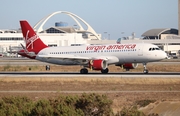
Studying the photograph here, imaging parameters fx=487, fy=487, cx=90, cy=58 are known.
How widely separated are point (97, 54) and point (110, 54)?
191 cm

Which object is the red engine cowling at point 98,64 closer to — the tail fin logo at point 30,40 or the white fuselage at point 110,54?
the white fuselage at point 110,54

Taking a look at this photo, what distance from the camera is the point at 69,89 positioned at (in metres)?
40.1

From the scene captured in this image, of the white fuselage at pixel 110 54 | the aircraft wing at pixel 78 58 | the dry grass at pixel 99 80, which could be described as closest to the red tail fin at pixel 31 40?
the white fuselage at pixel 110 54

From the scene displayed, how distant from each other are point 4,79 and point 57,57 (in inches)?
450

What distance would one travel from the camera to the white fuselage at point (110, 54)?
5512cm

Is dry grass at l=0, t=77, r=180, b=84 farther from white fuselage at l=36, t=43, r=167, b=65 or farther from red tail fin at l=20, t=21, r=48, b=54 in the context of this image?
red tail fin at l=20, t=21, r=48, b=54

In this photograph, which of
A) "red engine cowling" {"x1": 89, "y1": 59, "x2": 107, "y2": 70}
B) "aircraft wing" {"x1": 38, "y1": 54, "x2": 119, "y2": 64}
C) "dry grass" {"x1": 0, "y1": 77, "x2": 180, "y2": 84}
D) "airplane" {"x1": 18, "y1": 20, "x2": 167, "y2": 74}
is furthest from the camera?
"aircraft wing" {"x1": 38, "y1": 54, "x2": 119, "y2": 64}

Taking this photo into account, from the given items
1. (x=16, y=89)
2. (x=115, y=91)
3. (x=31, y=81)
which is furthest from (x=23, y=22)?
(x=115, y=91)

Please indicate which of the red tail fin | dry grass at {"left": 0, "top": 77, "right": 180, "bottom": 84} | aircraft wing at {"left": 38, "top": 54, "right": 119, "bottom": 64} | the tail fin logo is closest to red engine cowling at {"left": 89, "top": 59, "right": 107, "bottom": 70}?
aircraft wing at {"left": 38, "top": 54, "right": 119, "bottom": 64}

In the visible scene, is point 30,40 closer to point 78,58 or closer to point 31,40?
point 31,40

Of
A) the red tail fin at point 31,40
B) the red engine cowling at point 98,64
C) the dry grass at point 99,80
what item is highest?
the red tail fin at point 31,40

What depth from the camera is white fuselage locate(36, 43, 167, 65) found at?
181 ft

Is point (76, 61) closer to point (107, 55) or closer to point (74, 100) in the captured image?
point (107, 55)

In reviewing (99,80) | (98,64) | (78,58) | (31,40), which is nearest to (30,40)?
(31,40)
